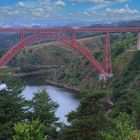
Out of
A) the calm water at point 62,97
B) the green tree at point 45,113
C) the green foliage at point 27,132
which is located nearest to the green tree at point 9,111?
the green tree at point 45,113

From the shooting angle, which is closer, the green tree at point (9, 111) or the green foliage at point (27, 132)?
the green foliage at point (27, 132)


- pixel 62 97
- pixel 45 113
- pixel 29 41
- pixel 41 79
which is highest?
pixel 29 41

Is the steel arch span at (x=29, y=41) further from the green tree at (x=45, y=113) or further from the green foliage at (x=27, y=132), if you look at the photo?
the green foliage at (x=27, y=132)

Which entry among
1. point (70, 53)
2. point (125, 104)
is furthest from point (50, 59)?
point (125, 104)

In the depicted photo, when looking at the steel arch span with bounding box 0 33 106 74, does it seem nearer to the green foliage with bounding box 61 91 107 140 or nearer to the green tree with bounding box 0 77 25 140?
the green tree with bounding box 0 77 25 140

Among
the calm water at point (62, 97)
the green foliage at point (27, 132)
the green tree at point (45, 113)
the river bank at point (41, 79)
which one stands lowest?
the river bank at point (41, 79)

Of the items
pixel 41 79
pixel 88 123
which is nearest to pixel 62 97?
pixel 41 79

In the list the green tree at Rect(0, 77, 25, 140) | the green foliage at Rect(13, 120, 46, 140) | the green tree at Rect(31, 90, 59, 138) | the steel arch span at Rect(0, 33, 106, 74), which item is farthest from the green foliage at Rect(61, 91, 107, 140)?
the steel arch span at Rect(0, 33, 106, 74)

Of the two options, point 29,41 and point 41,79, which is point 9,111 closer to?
point 29,41

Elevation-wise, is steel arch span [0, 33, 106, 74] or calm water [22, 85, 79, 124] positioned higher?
steel arch span [0, 33, 106, 74]

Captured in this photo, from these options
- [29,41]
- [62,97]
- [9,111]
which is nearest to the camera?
[9,111]

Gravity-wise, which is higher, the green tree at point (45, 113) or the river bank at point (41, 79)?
the green tree at point (45, 113)
